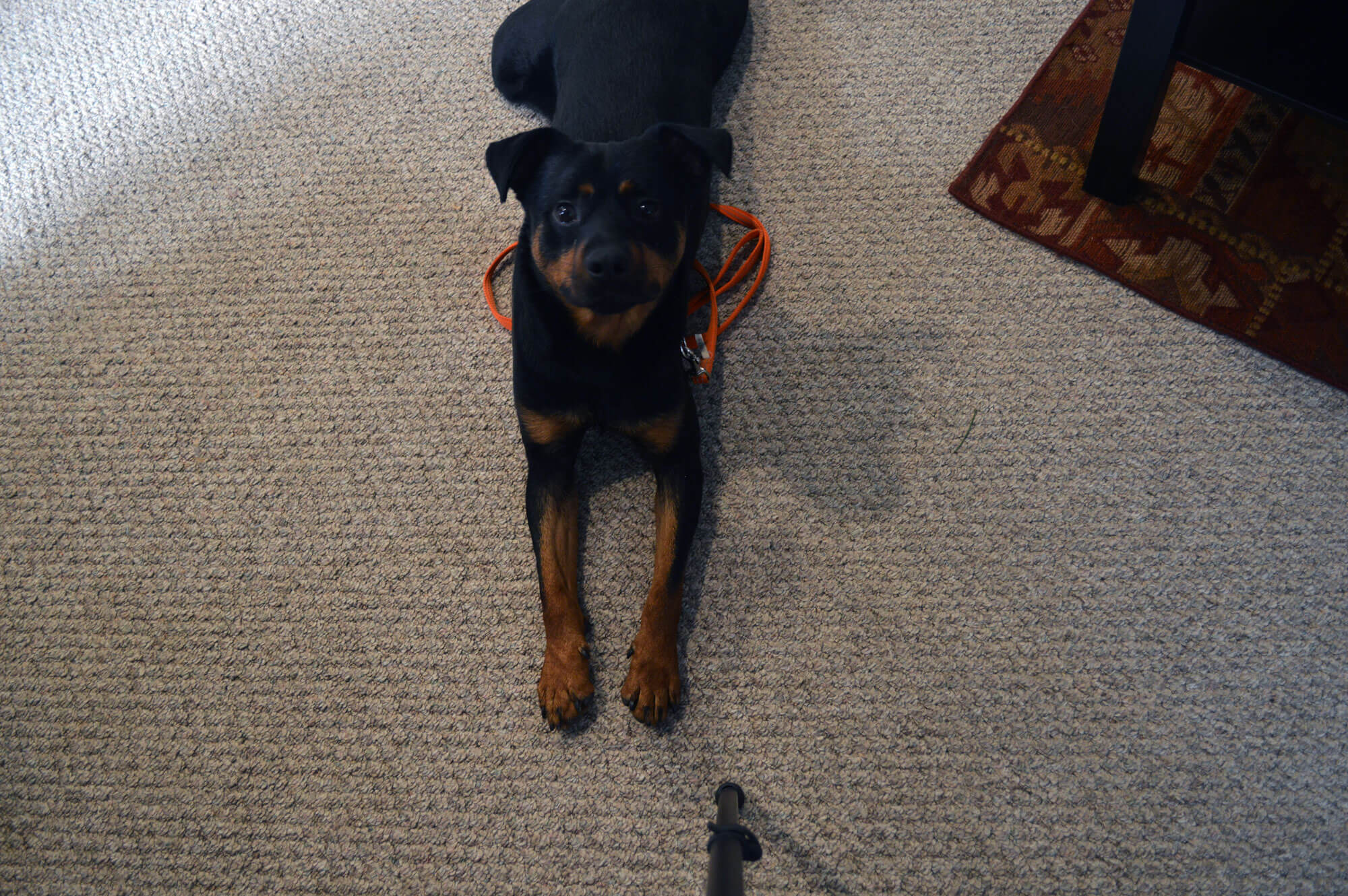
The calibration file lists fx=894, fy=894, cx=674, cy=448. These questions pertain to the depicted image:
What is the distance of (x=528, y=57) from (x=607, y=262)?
3.02ft

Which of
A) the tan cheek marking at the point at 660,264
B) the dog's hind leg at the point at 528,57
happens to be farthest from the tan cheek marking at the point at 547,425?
the dog's hind leg at the point at 528,57

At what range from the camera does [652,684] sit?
57.4 inches

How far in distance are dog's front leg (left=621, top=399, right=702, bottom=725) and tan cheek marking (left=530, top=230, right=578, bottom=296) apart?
0.28 m

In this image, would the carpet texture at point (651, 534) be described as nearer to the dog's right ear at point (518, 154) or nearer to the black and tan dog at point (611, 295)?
the black and tan dog at point (611, 295)

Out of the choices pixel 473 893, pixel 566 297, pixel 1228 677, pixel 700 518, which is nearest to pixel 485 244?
pixel 566 297

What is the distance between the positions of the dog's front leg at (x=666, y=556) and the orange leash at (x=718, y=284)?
0.19 metres

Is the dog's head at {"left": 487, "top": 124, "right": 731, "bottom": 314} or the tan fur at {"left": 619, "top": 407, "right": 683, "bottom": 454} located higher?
the dog's head at {"left": 487, "top": 124, "right": 731, "bottom": 314}

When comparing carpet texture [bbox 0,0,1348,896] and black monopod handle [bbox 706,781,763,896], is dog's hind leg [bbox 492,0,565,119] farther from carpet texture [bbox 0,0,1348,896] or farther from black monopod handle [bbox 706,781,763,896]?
black monopod handle [bbox 706,781,763,896]

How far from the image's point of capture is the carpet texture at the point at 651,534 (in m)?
1.43

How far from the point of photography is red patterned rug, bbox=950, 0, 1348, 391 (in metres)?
1.77

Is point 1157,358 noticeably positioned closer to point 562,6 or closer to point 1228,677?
point 1228,677

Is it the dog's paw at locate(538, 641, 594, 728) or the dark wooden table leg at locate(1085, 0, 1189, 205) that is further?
the dark wooden table leg at locate(1085, 0, 1189, 205)

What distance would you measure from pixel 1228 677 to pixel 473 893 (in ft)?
4.20

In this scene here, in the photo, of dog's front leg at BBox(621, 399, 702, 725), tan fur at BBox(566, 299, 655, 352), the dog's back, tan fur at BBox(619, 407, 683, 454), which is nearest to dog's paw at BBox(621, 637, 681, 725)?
dog's front leg at BBox(621, 399, 702, 725)
